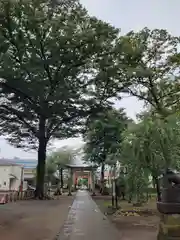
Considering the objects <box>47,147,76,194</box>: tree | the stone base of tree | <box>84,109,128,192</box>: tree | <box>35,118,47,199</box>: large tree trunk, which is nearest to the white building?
<box>47,147,76,194</box>: tree

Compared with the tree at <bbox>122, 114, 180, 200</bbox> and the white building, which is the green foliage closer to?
the white building

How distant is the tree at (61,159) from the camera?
41.1m

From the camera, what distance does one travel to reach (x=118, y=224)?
9.02 metres

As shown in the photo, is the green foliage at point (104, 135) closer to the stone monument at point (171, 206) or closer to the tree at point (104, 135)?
the tree at point (104, 135)

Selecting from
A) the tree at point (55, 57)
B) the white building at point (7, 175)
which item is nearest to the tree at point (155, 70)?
the tree at point (55, 57)

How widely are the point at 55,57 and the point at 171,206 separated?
1298 cm

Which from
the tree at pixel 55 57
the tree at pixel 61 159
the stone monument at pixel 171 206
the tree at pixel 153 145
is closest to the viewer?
the stone monument at pixel 171 206

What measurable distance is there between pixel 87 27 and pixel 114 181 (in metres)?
8.31

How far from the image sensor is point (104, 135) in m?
25.6

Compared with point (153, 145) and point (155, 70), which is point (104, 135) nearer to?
point (155, 70)

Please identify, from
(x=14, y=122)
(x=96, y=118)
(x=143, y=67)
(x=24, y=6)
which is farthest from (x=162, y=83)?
(x=14, y=122)

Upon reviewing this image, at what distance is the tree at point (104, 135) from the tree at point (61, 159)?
11311mm

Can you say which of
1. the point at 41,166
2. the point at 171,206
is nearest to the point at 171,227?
the point at 171,206

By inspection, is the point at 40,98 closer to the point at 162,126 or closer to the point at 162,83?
the point at 162,83
